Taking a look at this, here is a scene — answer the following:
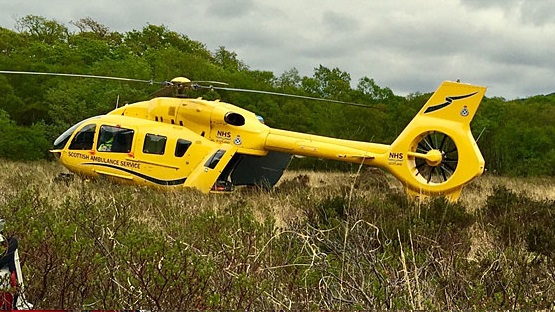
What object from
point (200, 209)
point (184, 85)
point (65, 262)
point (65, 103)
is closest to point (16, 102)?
point (65, 103)

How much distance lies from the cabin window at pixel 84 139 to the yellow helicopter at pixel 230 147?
20mm

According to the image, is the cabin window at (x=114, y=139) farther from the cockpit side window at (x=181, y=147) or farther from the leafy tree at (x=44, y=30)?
the leafy tree at (x=44, y=30)

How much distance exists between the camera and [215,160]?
11422mm

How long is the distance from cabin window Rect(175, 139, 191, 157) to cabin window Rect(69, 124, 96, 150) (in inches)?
76.1

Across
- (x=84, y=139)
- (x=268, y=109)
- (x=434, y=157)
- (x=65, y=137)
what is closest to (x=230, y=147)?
(x=84, y=139)

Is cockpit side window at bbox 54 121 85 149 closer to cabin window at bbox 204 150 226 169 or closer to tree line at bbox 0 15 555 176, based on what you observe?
cabin window at bbox 204 150 226 169

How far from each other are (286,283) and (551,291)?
1590 mm

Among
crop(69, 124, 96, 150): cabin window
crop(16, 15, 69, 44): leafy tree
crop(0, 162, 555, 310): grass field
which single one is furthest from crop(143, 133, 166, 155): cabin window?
crop(16, 15, 69, 44): leafy tree

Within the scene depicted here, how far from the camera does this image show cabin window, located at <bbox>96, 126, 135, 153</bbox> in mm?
11961

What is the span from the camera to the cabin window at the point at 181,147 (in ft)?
38.0

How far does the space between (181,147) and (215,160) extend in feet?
2.32

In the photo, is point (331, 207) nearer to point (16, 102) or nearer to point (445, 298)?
point (445, 298)

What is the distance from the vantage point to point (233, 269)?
398 cm

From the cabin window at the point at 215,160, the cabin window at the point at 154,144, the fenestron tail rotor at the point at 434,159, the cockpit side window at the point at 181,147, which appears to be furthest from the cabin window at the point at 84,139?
the fenestron tail rotor at the point at 434,159
